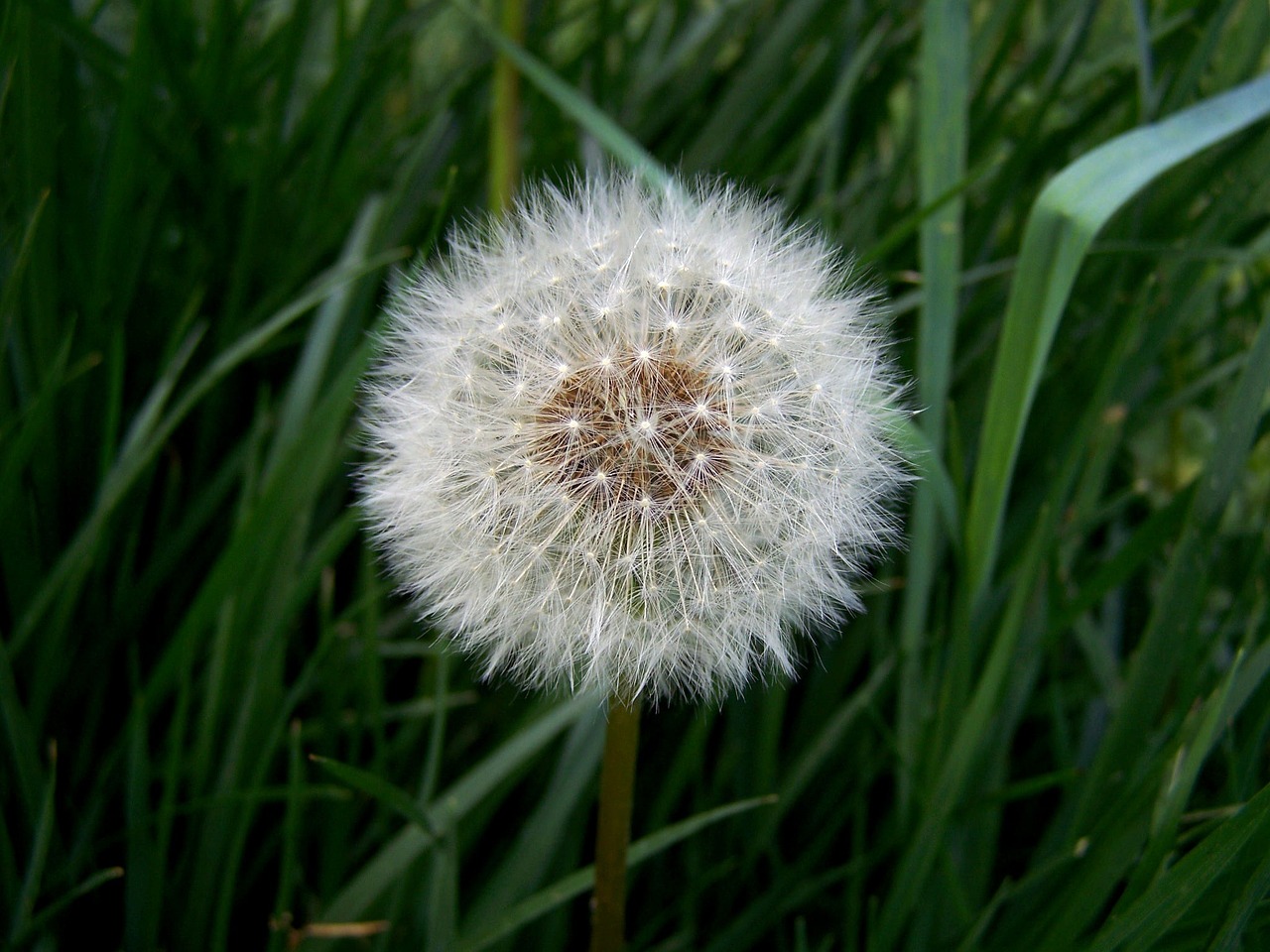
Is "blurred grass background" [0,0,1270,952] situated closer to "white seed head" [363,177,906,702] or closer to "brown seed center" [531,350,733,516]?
"white seed head" [363,177,906,702]

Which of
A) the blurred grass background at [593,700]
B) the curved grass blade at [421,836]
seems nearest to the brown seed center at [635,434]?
the blurred grass background at [593,700]

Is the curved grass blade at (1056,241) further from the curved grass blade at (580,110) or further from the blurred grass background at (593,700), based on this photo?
the curved grass blade at (580,110)

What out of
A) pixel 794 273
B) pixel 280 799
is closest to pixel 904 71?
pixel 794 273

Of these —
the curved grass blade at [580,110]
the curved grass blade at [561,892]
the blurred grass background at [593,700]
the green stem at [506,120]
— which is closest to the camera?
the curved grass blade at [561,892]

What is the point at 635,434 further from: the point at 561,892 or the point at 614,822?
the point at 561,892

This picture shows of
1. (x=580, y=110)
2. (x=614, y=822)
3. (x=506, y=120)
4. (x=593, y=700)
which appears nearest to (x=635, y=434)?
(x=614, y=822)

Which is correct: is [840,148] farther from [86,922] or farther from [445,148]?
[86,922]

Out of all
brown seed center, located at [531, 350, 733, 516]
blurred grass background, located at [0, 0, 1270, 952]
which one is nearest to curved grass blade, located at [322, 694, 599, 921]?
blurred grass background, located at [0, 0, 1270, 952]
